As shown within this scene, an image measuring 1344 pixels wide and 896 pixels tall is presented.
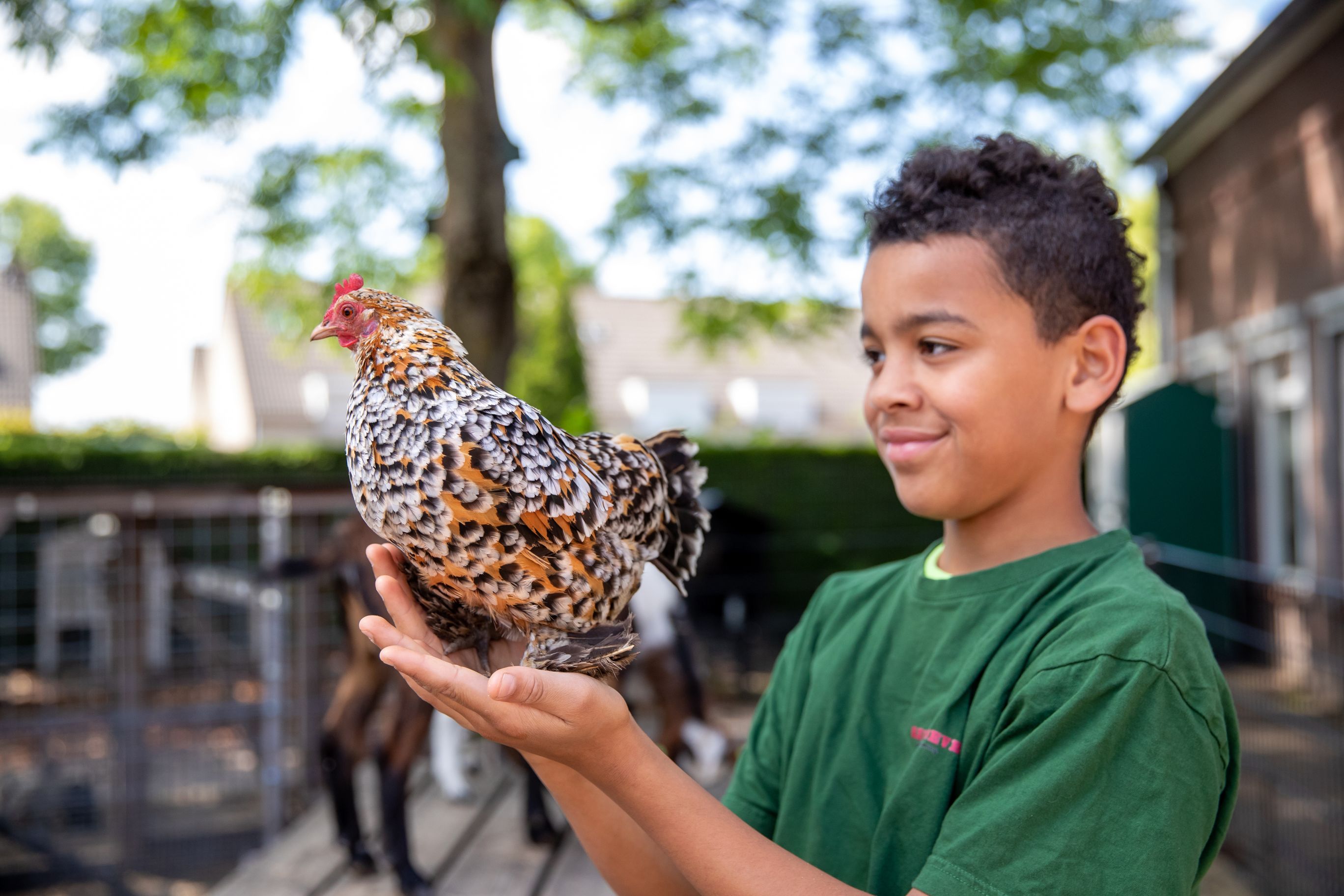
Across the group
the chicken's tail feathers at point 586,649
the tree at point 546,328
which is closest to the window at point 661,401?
the tree at point 546,328

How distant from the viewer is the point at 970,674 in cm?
118

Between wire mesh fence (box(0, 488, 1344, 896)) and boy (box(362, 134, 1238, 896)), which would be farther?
wire mesh fence (box(0, 488, 1344, 896))

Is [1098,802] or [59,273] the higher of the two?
[59,273]

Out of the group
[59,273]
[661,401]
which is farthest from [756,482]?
[59,273]

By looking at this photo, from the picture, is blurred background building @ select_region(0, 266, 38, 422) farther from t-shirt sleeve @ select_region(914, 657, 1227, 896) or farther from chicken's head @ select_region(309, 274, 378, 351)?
t-shirt sleeve @ select_region(914, 657, 1227, 896)

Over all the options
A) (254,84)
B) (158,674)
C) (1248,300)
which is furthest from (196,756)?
(1248,300)

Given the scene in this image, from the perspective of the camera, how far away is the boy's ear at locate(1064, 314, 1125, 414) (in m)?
1.28

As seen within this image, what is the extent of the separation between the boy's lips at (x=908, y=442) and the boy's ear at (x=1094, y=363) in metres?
0.21

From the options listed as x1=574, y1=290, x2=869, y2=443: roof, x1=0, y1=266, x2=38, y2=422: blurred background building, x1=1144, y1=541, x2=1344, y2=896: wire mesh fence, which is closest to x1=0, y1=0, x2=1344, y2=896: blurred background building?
x1=1144, y1=541, x2=1344, y2=896: wire mesh fence

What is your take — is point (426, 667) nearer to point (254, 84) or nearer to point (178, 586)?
point (254, 84)

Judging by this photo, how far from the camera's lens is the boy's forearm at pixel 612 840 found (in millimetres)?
1224

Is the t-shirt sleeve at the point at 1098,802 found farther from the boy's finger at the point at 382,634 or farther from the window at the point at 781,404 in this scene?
the window at the point at 781,404

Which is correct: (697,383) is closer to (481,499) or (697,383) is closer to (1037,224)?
(1037,224)

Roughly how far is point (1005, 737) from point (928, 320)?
546mm
